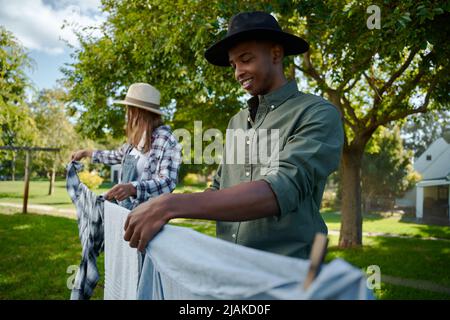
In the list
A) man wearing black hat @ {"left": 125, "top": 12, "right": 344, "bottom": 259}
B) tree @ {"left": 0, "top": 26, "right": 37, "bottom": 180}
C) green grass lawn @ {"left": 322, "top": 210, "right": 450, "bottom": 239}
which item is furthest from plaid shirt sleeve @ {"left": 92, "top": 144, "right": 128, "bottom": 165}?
green grass lawn @ {"left": 322, "top": 210, "right": 450, "bottom": 239}

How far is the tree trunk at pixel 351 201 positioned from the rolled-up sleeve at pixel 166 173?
8.37 metres

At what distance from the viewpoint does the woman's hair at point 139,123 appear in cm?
335

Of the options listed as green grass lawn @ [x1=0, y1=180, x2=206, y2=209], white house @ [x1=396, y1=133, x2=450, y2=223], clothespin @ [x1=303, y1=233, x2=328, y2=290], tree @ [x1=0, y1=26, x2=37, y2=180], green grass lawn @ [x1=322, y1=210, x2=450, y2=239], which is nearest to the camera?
clothespin @ [x1=303, y1=233, x2=328, y2=290]

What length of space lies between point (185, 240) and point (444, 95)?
9463 millimetres

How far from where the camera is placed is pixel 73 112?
37.4 ft

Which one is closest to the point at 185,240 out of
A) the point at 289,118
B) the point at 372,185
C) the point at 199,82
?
the point at 289,118

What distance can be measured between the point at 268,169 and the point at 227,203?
400 millimetres

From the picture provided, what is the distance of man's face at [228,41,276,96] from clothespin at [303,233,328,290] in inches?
40.7

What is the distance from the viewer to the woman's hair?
11.0 feet

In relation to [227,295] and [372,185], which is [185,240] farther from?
[372,185]

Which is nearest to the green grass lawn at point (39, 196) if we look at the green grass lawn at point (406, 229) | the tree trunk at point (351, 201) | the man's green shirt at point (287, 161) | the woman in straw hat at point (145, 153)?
the green grass lawn at point (406, 229)

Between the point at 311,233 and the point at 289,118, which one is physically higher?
the point at 289,118

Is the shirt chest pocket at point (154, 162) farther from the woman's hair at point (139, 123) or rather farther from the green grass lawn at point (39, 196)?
the green grass lawn at point (39, 196)

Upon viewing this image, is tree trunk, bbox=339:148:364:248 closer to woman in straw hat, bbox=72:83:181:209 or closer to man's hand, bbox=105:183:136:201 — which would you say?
woman in straw hat, bbox=72:83:181:209
